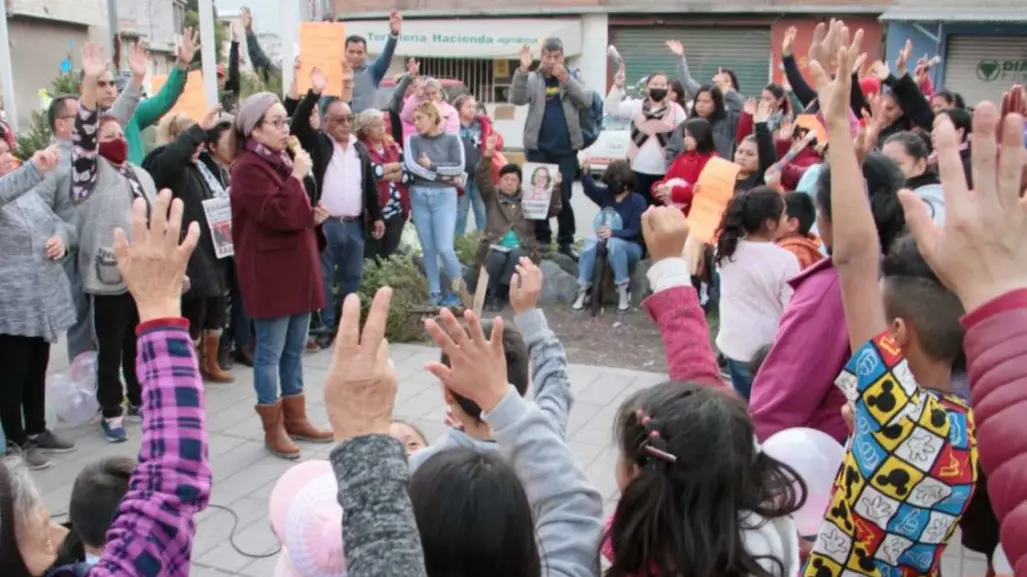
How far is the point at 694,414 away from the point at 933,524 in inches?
19.1

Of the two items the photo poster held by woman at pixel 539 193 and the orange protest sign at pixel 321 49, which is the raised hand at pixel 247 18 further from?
the photo poster held by woman at pixel 539 193

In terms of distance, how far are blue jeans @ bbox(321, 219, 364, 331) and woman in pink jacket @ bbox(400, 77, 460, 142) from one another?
1.75m

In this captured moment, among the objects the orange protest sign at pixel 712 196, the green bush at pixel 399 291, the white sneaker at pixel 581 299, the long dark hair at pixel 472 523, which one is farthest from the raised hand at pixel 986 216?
the white sneaker at pixel 581 299

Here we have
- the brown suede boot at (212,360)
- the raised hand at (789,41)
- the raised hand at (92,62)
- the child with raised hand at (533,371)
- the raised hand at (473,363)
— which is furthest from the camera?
the raised hand at (789,41)

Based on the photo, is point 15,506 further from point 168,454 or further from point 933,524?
point 933,524

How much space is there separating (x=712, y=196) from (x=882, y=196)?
3336 millimetres

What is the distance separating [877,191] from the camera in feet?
11.2

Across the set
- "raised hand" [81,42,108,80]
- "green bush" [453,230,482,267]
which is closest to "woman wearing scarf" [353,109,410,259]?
"green bush" [453,230,482,267]

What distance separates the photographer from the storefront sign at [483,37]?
Result: 27.1 metres

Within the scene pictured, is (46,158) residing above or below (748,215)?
above

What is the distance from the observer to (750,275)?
14.1ft

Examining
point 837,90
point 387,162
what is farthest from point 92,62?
point 387,162

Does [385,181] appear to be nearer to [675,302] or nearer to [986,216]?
[675,302]

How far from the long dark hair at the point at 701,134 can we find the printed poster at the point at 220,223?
13.3 ft
